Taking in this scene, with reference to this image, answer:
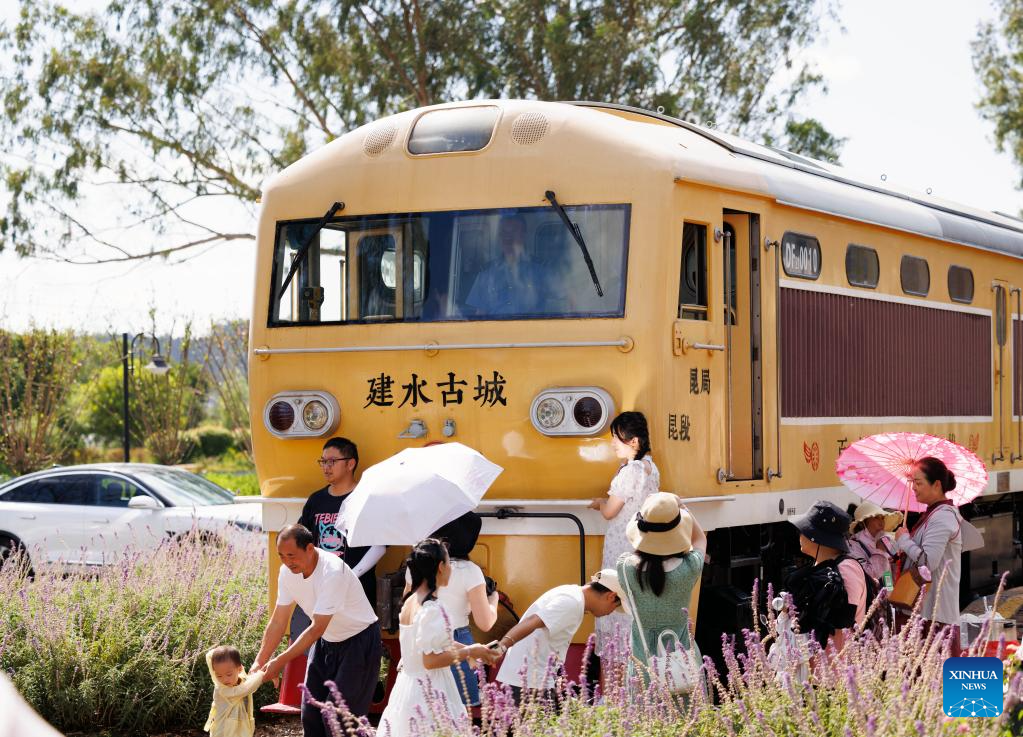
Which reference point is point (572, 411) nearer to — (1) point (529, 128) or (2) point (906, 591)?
(1) point (529, 128)

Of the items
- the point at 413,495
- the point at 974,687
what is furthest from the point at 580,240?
the point at 974,687

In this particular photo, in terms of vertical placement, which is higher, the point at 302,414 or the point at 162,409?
the point at 162,409

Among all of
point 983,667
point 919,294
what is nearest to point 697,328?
point 919,294

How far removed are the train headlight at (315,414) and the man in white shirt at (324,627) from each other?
1.44m

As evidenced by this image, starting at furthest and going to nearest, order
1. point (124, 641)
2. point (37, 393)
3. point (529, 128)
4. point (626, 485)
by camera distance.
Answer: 1. point (37, 393)
2. point (124, 641)
3. point (529, 128)
4. point (626, 485)

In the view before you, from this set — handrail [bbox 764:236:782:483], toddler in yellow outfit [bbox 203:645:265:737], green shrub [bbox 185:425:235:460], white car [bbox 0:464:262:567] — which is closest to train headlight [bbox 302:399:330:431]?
toddler in yellow outfit [bbox 203:645:265:737]

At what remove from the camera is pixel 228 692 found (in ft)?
22.0

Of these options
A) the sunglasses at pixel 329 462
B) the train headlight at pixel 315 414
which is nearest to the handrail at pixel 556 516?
the sunglasses at pixel 329 462

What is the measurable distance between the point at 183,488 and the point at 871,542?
9989 mm

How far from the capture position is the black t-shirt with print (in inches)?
310

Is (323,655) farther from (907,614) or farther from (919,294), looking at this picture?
(919,294)

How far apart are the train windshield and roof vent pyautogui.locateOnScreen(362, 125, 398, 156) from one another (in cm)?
42

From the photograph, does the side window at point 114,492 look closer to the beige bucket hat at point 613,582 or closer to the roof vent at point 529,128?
the roof vent at point 529,128

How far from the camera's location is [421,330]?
26.7 ft
